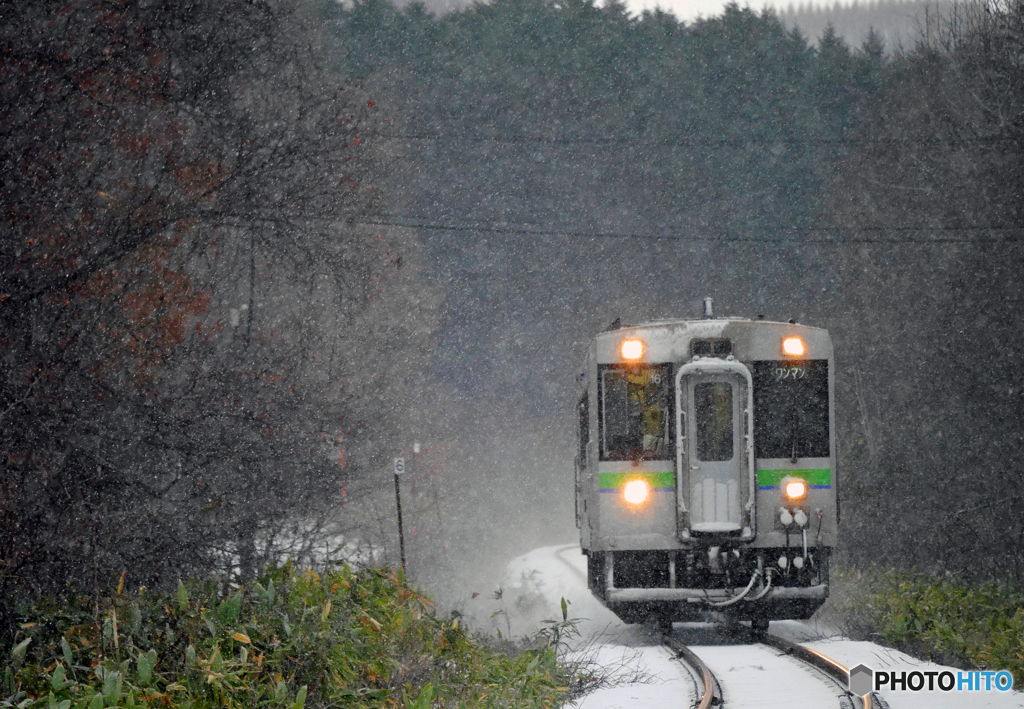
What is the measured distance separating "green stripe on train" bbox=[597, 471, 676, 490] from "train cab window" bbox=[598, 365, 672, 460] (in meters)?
0.15

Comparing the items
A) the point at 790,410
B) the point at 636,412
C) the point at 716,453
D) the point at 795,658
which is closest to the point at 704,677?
the point at 795,658

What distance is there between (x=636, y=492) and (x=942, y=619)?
3334mm

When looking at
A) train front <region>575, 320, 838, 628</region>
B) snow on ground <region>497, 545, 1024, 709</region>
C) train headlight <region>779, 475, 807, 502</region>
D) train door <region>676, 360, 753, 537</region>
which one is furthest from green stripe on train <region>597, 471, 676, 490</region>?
snow on ground <region>497, 545, 1024, 709</region>

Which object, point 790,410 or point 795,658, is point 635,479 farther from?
point 795,658

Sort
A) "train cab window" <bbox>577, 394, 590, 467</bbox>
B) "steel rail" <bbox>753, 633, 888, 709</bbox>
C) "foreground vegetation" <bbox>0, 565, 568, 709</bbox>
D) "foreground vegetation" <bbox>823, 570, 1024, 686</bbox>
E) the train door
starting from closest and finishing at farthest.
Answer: "foreground vegetation" <bbox>0, 565, 568, 709</bbox>
"steel rail" <bbox>753, 633, 888, 709</bbox>
"foreground vegetation" <bbox>823, 570, 1024, 686</bbox>
the train door
"train cab window" <bbox>577, 394, 590, 467</bbox>

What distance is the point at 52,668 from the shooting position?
20.3 feet

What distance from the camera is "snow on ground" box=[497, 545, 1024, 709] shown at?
7.75 m

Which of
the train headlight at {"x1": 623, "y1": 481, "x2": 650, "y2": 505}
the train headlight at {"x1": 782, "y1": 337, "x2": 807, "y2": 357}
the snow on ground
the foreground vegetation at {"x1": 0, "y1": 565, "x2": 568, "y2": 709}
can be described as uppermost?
the train headlight at {"x1": 782, "y1": 337, "x2": 807, "y2": 357}

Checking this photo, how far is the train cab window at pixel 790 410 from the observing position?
1063cm

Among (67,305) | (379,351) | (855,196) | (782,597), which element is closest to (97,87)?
(67,305)

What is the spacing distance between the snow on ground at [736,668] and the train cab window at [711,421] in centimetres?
191

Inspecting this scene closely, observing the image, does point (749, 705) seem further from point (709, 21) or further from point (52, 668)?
point (709, 21)

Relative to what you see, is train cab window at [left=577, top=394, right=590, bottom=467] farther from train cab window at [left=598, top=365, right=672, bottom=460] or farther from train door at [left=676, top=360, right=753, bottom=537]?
train door at [left=676, top=360, right=753, bottom=537]

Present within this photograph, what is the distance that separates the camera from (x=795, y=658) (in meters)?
9.89
